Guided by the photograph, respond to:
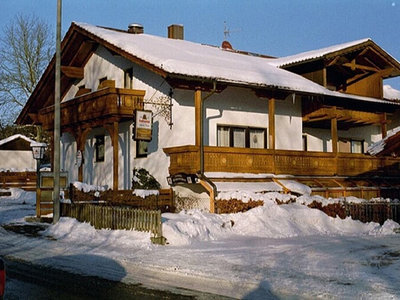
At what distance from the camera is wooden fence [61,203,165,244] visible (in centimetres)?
1584

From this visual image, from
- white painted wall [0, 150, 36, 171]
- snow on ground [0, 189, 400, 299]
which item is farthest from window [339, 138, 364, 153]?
white painted wall [0, 150, 36, 171]

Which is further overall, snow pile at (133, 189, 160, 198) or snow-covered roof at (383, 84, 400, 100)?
snow-covered roof at (383, 84, 400, 100)

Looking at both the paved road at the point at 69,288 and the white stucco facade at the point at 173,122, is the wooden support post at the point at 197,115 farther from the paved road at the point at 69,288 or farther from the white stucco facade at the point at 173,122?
the paved road at the point at 69,288

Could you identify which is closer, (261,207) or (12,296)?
(12,296)

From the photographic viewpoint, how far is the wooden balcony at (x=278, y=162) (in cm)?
2295

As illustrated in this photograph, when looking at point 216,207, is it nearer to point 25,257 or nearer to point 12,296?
point 25,257

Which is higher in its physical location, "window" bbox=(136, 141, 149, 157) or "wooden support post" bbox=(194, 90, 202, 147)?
"wooden support post" bbox=(194, 90, 202, 147)

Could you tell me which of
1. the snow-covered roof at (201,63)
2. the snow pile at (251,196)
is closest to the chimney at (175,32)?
the snow-covered roof at (201,63)

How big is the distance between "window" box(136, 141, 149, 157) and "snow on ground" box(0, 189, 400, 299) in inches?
283

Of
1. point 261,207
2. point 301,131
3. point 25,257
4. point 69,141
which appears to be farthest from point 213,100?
point 25,257

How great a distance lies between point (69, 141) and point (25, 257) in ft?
69.0

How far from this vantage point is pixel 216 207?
834 inches

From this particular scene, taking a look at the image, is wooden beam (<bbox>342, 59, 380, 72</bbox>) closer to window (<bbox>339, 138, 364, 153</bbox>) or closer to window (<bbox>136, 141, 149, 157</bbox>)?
window (<bbox>339, 138, 364, 153</bbox>)

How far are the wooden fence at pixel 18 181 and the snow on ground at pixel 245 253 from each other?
823 inches
